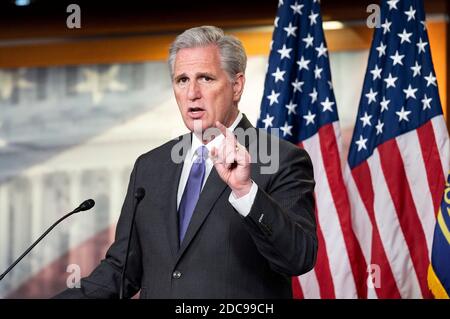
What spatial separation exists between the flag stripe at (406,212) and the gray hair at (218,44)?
1825 millimetres

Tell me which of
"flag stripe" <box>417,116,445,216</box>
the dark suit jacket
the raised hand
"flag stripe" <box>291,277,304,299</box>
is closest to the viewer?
the raised hand

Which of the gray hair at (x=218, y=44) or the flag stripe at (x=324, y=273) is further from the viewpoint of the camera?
the flag stripe at (x=324, y=273)

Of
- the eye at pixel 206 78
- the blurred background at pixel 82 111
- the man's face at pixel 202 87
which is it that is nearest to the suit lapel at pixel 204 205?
the man's face at pixel 202 87

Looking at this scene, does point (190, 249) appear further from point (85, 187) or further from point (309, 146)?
point (85, 187)

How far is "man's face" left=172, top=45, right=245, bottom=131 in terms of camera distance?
270 cm

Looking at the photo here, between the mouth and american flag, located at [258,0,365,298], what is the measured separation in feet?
6.01

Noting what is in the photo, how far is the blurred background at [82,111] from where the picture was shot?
213 inches

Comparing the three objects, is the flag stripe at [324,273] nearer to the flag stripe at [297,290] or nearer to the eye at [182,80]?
the flag stripe at [297,290]

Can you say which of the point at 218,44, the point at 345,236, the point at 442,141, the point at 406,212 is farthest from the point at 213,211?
the point at 442,141

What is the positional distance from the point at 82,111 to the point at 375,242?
214cm

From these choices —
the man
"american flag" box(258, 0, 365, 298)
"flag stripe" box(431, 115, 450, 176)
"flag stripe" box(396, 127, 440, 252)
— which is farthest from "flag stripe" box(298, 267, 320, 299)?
the man

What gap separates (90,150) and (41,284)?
90 centimetres

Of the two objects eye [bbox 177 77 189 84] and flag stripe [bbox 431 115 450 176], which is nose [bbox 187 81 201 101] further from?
flag stripe [bbox 431 115 450 176]

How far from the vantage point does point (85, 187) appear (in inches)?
215
